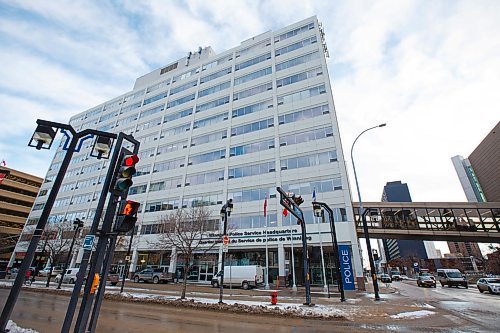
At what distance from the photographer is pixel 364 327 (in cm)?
878

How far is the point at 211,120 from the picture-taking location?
138ft

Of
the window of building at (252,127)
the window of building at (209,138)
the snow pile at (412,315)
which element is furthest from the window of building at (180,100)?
the snow pile at (412,315)

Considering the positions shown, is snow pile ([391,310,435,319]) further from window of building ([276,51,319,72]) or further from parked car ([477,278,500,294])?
window of building ([276,51,319,72])

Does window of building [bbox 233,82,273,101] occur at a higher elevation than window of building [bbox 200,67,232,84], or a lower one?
lower

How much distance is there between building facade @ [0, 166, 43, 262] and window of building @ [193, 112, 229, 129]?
5740cm

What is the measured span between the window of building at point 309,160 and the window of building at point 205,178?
965 centimetres

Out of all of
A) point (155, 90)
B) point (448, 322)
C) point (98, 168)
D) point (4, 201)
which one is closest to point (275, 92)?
point (155, 90)

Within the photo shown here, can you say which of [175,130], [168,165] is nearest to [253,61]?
[175,130]

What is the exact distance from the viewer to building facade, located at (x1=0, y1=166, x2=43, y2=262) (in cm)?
6384

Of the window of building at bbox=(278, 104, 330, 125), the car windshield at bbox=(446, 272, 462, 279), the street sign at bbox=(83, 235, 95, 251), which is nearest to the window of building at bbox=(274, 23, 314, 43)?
the window of building at bbox=(278, 104, 330, 125)

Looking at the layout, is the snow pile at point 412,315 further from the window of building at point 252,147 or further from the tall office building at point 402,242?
the tall office building at point 402,242

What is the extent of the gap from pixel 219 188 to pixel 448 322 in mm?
28507

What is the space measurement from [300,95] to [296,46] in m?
10.2

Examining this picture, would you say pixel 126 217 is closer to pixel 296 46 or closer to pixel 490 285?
pixel 490 285
